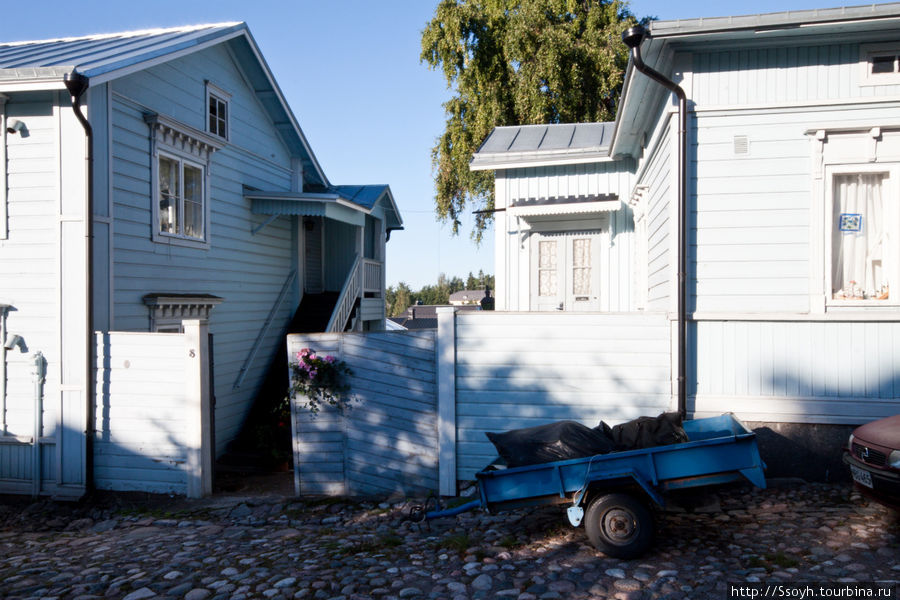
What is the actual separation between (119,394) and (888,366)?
845 cm

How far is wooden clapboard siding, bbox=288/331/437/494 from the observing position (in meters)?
7.39

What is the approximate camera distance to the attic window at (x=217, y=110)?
38.0 feet

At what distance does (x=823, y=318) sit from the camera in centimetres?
673

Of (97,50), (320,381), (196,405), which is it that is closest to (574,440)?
(320,381)

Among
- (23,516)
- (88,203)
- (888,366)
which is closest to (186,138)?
(88,203)

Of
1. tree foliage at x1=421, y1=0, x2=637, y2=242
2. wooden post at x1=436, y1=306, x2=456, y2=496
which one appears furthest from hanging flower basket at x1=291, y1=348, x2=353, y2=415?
tree foliage at x1=421, y1=0, x2=637, y2=242

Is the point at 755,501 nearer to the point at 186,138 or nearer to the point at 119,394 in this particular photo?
the point at 119,394

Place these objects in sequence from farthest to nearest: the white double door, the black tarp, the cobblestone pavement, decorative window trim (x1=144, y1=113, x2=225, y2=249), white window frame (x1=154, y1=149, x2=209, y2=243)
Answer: the white double door → white window frame (x1=154, y1=149, x2=209, y2=243) → decorative window trim (x1=144, y1=113, x2=225, y2=249) → the black tarp → the cobblestone pavement

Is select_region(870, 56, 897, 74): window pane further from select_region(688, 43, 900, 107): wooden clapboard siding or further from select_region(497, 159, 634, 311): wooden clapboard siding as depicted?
select_region(497, 159, 634, 311): wooden clapboard siding

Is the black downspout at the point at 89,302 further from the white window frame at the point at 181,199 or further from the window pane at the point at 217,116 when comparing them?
the window pane at the point at 217,116

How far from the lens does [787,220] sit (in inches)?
270

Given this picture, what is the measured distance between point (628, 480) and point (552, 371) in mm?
2094

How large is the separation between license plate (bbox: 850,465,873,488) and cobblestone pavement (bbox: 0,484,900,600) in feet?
1.43

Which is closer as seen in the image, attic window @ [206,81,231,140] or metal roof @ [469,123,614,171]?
metal roof @ [469,123,614,171]
